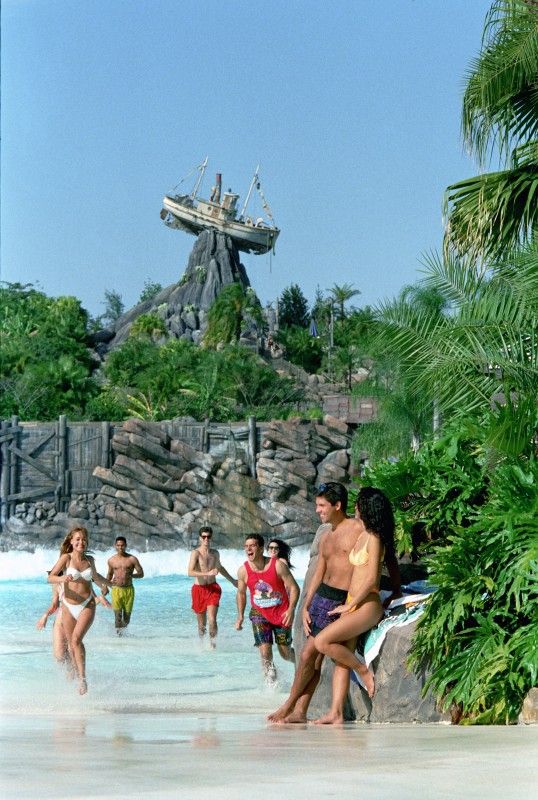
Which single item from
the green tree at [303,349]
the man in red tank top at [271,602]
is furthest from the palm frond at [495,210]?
the green tree at [303,349]

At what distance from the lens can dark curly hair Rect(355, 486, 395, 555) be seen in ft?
21.5

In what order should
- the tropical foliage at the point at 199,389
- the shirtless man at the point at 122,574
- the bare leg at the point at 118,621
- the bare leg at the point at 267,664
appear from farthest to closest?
the tropical foliage at the point at 199,389
the bare leg at the point at 118,621
the shirtless man at the point at 122,574
the bare leg at the point at 267,664

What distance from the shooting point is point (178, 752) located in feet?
15.7

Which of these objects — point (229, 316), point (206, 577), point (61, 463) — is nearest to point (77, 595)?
point (206, 577)

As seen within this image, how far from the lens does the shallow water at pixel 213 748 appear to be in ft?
13.0

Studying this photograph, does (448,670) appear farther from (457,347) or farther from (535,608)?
(457,347)

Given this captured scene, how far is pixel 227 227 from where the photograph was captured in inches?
2950

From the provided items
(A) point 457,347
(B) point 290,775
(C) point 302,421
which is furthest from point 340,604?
(C) point 302,421

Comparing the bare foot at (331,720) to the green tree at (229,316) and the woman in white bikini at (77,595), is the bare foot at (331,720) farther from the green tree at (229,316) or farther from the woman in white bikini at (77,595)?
the green tree at (229,316)

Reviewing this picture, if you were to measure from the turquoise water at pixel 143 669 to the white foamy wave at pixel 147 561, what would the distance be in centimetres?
1469

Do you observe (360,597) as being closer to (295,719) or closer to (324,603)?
(324,603)

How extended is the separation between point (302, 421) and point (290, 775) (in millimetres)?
36061

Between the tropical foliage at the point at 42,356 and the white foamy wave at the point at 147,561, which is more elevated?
the tropical foliage at the point at 42,356

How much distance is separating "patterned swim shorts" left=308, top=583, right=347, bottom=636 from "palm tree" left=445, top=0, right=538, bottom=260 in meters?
4.59
